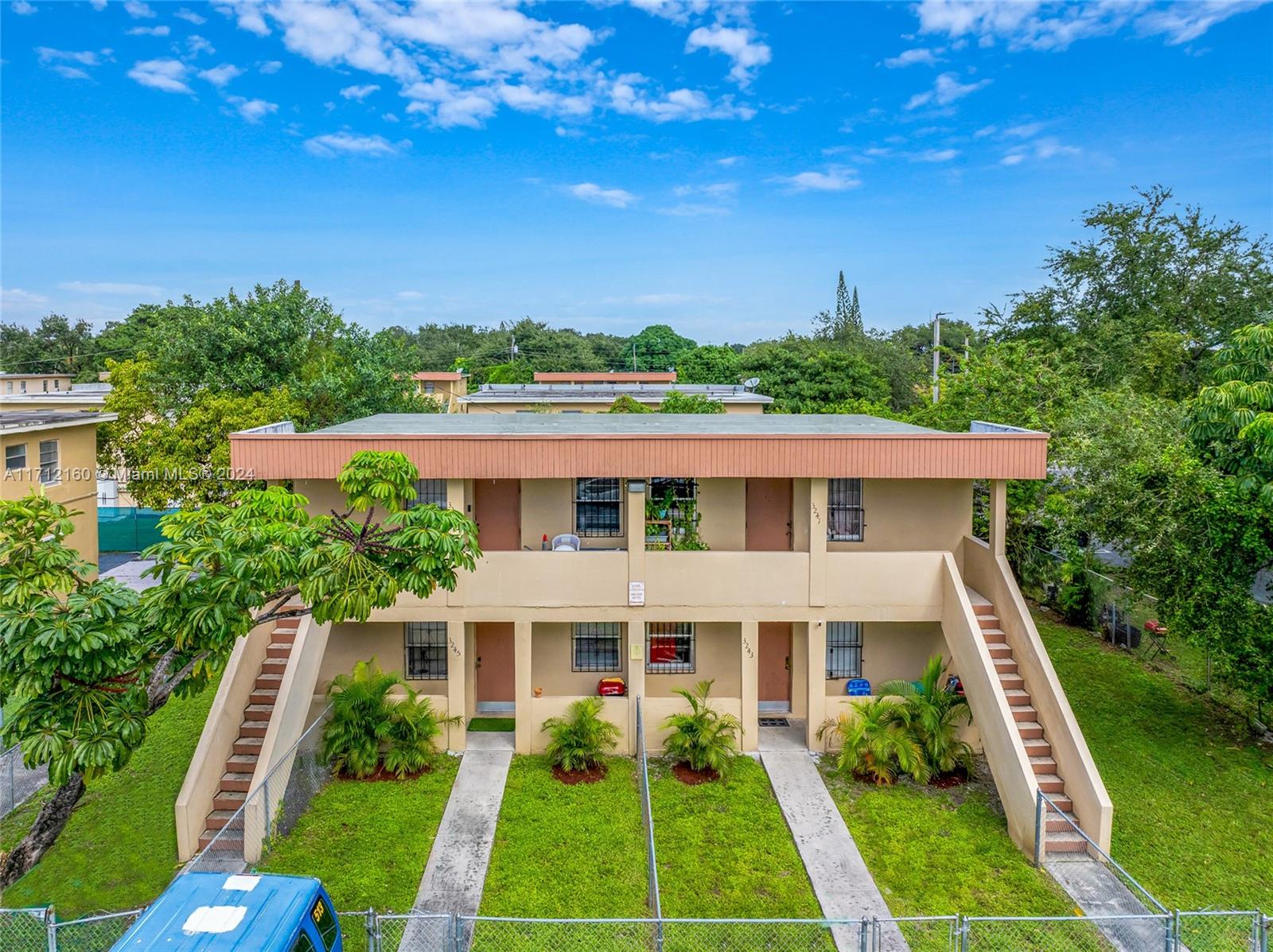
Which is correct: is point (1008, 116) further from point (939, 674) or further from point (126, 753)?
point (126, 753)

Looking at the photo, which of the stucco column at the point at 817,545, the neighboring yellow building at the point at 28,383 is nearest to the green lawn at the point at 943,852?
the stucco column at the point at 817,545

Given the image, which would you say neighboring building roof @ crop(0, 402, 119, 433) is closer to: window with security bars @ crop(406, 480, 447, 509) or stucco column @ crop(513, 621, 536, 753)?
window with security bars @ crop(406, 480, 447, 509)

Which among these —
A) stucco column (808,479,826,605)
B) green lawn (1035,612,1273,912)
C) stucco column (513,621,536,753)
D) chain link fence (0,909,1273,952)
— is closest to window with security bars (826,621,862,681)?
stucco column (808,479,826,605)

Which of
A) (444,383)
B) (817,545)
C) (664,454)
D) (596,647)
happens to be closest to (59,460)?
(596,647)

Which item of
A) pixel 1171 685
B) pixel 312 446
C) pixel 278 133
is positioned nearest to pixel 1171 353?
pixel 1171 685

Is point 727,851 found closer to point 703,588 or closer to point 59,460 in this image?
point 703,588

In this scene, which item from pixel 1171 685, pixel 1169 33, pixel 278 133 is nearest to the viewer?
pixel 1171 685
